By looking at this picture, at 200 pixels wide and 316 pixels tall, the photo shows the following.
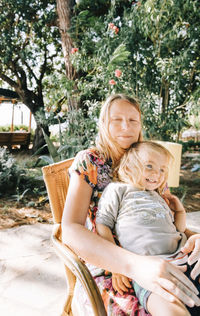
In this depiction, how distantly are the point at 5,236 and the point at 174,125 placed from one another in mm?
2990

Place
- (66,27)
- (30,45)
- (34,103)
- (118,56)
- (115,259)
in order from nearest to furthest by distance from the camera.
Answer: (115,259), (118,56), (66,27), (30,45), (34,103)

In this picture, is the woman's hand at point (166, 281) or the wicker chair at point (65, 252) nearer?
the woman's hand at point (166, 281)

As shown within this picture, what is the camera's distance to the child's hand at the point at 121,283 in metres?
0.94

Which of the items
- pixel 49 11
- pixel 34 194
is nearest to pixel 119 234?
pixel 34 194

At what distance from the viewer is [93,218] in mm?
1239

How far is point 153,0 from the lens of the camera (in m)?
3.55

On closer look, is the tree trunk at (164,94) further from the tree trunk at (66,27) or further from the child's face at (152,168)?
the child's face at (152,168)

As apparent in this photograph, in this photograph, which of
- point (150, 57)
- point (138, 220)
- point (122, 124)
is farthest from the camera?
point (150, 57)

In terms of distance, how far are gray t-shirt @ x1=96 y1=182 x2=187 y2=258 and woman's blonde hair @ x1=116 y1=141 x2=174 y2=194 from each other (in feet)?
0.14

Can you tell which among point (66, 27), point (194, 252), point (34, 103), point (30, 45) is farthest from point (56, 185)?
point (34, 103)

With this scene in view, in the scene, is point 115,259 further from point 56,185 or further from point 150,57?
point 150,57

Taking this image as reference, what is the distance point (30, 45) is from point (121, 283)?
774 cm

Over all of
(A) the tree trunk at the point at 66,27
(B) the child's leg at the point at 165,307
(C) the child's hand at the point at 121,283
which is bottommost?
(C) the child's hand at the point at 121,283

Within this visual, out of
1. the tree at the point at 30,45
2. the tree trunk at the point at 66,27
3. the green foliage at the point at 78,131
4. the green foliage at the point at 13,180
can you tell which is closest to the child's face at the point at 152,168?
the green foliage at the point at 78,131
